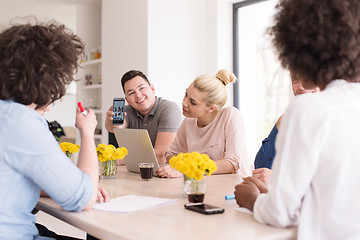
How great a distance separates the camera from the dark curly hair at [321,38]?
1.04 metres

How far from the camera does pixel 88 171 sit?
1392 millimetres

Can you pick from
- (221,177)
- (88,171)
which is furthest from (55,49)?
(221,177)

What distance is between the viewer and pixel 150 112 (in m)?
3.06

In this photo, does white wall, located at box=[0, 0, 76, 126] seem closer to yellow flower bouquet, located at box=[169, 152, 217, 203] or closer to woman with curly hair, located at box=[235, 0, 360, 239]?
yellow flower bouquet, located at box=[169, 152, 217, 203]

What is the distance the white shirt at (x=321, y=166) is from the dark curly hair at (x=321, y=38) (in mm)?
66

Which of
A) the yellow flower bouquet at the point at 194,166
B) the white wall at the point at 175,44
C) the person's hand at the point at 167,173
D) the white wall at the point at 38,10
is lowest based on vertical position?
the person's hand at the point at 167,173

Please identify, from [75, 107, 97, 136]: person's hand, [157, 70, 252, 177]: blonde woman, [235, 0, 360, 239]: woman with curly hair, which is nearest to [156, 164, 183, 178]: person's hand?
[157, 70, 252, 177]: blonde woman

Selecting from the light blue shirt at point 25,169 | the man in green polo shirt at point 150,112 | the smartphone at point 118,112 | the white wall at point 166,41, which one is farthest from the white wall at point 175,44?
the light blue shirt at point 25,169

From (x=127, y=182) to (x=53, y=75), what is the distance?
812mm

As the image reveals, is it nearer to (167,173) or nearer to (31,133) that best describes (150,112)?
(167,173)

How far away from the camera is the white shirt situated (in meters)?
1.04

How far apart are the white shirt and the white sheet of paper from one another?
0.48 m

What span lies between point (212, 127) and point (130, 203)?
3.88 feet

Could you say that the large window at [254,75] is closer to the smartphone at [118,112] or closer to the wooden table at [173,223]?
the smartphone at [118,112]
